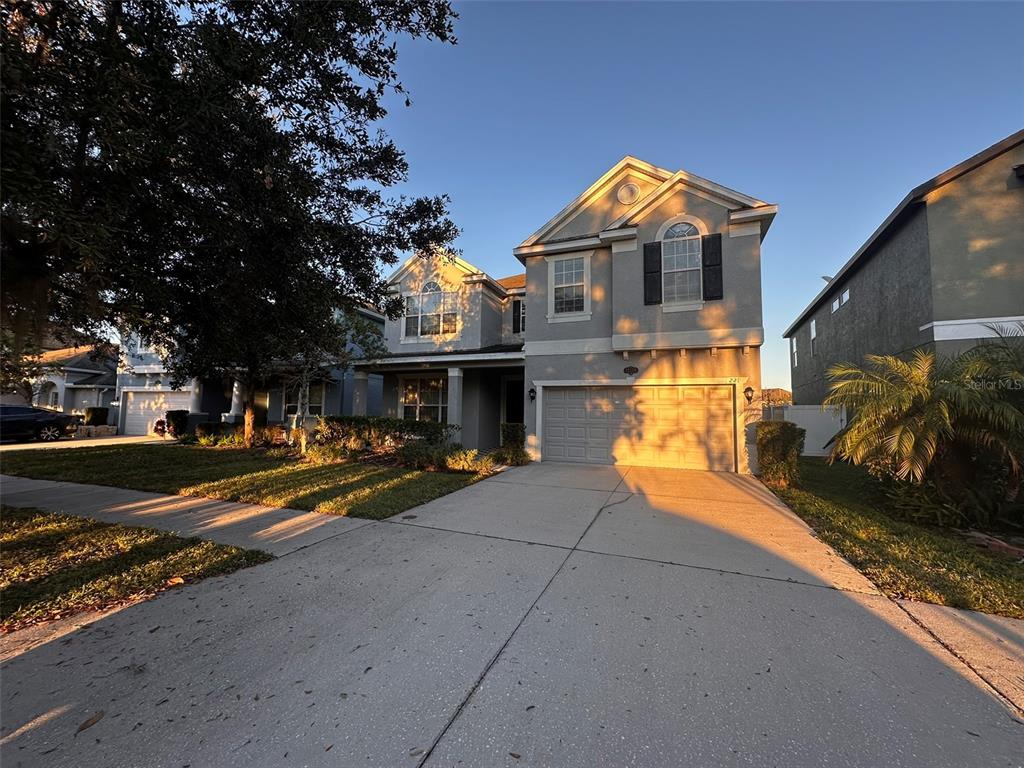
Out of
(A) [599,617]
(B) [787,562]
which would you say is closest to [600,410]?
(B) [787,562]

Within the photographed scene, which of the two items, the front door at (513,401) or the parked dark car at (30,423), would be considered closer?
the front door at (513,401)

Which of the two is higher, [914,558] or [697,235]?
[697,235]

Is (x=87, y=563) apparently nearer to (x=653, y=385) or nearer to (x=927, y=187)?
(x=653, y=385)

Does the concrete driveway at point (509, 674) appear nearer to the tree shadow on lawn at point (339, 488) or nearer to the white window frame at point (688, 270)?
the tree shadow on lawn at point (339, 488)

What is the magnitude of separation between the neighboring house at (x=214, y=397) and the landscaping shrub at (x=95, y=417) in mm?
945

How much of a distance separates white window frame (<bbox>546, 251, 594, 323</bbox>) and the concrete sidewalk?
7951 millimetres

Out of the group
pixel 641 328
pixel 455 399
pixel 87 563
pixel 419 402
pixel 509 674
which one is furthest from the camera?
pixel 419 402

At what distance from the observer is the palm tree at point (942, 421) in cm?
523

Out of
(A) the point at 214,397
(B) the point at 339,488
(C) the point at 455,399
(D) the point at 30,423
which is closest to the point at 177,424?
A: (A) the point at 214,397

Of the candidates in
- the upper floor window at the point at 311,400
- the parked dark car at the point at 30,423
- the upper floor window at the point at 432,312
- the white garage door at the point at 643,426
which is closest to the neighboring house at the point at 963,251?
the white garage door at the point at 643,426

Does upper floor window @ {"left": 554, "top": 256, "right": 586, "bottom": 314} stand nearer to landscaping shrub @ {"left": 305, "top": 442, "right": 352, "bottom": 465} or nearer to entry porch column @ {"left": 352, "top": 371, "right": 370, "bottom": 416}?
landscaping shrub @ {"left": 305, "top": 442, "right": 352, "bottom": 465}

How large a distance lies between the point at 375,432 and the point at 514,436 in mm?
4182

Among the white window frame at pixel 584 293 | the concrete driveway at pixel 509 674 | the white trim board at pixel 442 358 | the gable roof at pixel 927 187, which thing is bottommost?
the concrete driveway at pixel 509 674

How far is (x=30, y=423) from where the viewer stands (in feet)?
51.5
